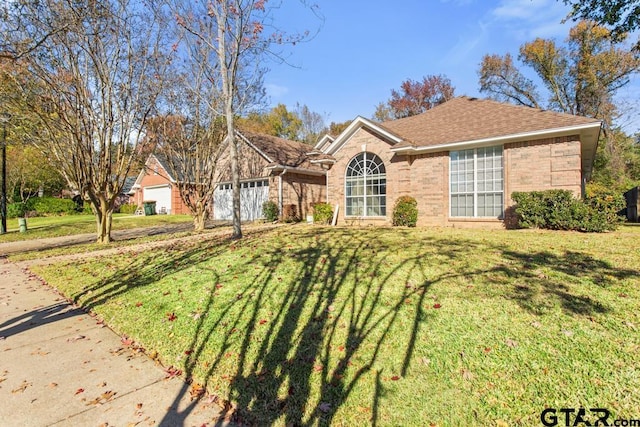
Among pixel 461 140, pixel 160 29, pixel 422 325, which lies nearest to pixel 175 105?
pixel 160 29

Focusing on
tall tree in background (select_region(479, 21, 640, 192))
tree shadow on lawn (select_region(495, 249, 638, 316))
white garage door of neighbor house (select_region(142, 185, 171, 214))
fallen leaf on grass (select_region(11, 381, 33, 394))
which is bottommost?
A: fallen leaf on grass (select_region(11, 381, 33, 394))

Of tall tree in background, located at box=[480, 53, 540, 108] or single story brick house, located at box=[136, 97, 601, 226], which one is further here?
tall tree in background, located at box=[480, 53, 540, 108]

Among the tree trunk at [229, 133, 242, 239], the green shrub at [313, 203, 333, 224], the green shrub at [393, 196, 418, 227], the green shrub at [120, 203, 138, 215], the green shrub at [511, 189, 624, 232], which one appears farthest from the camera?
the green shrub at [120, 203, 138, 215]

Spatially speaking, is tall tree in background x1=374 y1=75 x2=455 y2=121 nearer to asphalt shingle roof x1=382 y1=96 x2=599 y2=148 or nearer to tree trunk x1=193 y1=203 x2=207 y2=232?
asphalt shingle roof x1=382 y1=96 x2=599 y2=148

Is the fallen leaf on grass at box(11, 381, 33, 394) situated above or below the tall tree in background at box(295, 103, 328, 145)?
below

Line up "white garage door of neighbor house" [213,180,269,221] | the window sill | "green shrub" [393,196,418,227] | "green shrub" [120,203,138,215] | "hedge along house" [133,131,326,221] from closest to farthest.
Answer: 1. the window sill
2. "green shrub" [393,196,418,227]
3. "hedge along house" [133,131,326,221]
4. "white garage door of neighbor house" [213,180,269,221]
5. "green shrub" [120,203,138,215]

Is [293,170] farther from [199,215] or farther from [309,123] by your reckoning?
[309,123]

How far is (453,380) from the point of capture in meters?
2.96

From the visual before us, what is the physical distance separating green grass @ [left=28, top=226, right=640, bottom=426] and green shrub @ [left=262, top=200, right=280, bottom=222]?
36.0 feet

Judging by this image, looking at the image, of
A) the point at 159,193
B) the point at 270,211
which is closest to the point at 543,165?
the point at 270,211

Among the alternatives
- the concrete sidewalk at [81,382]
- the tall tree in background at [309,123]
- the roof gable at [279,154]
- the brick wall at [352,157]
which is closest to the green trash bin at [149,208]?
the roof gable at [279,154]

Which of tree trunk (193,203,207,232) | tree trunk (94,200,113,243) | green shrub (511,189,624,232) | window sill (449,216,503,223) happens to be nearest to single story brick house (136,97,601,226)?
window sill (449,216,503,223)

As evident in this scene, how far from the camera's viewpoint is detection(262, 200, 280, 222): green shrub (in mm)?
18312

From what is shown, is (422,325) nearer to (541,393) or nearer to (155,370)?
(541,393)
